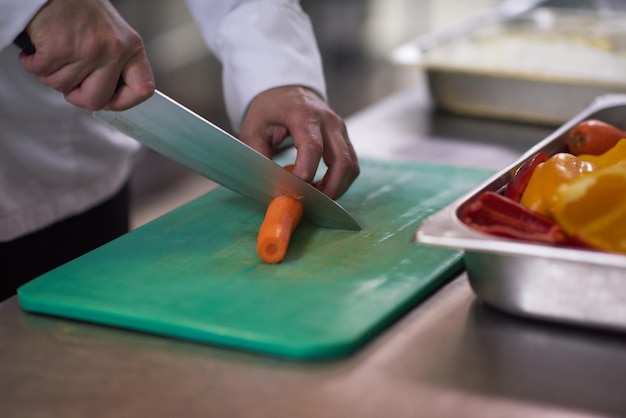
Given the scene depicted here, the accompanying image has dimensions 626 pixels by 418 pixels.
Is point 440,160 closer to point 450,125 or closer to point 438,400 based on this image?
point 450,125

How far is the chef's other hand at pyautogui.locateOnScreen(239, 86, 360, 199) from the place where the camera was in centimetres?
131

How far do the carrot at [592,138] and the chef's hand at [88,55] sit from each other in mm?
565

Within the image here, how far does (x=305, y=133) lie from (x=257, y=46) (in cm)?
26

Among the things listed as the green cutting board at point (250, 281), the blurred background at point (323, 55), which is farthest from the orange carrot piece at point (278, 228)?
the blurred background at point (323, 55)

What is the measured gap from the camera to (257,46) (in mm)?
1527

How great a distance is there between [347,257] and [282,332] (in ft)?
0.70

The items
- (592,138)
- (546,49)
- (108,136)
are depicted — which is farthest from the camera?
(546,49)

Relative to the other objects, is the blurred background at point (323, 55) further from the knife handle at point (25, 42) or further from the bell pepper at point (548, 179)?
the bell pepper at point (548, 179)

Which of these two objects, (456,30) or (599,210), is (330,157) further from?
(456,30)

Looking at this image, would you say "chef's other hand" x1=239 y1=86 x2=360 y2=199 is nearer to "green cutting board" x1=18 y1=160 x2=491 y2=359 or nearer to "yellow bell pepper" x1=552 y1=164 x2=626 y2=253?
"green cutting board" x1=18 y1=160 x2=491 y2=359

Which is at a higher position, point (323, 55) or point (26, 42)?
point (26, 42)

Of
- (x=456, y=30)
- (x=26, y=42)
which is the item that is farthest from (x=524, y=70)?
(x=26, y=42)

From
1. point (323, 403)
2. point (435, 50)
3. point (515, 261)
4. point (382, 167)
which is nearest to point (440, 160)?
point (382, 167)

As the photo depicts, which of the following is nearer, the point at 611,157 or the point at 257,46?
the point at 611,157
